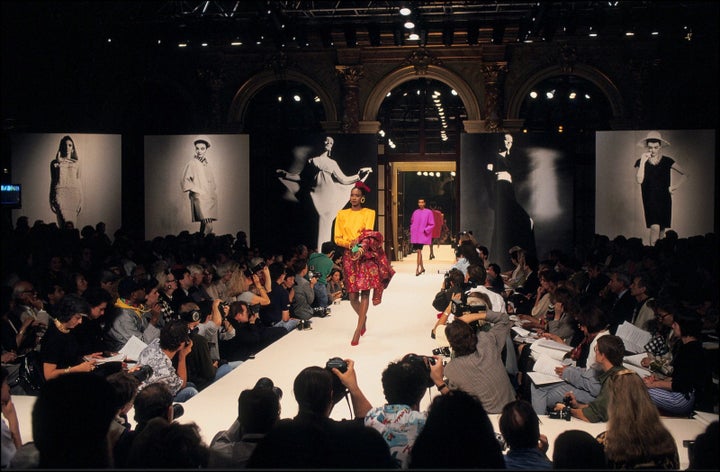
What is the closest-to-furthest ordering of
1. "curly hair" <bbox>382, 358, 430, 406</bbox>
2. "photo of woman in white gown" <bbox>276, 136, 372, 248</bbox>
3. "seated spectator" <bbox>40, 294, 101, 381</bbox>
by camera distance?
1. "curly hair" <bbox>382, 358, 430, 406</bbox>
2. "seated spectator" <bbox>40, 294, 101, 381</bbox>
3. "photo of woman in white gown" <bbox>276, 136, 372, 248</bbox>

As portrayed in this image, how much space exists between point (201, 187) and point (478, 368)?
995 cm

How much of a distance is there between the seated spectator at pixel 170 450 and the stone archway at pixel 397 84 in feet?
41.0

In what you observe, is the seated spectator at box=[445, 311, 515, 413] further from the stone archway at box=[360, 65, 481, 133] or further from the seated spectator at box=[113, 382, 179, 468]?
the stone archway at box=[360, 65, 481, 133]

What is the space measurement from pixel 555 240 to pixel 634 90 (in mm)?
3403

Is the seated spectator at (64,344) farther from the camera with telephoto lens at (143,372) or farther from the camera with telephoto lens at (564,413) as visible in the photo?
the camera with telephoto lens at (564,413)

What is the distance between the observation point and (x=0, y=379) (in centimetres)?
302

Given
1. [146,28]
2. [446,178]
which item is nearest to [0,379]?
[146,28]

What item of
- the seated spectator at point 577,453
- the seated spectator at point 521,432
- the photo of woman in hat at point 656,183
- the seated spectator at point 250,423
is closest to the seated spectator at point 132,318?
the seated spectator at point 250,423

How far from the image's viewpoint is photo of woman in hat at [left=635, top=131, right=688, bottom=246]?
1284cm

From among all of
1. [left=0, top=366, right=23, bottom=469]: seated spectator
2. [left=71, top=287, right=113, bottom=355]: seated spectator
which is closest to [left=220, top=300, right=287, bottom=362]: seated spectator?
[left=71, top=287, right=113, bottom=355]: seated spectator

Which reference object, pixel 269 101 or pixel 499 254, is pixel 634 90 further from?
pixel 269 101

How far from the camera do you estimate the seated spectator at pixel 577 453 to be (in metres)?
2.72

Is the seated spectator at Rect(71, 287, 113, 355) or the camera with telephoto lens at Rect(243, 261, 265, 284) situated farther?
the camera with telephoto lens at Rect(243, 261, 265, 284)

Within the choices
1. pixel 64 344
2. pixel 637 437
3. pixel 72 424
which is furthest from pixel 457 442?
pixel 64 344
